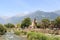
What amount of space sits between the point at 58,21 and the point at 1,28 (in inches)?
877

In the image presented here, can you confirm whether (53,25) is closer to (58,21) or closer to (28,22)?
(58,21)

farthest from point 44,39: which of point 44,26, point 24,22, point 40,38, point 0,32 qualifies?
point 24,22

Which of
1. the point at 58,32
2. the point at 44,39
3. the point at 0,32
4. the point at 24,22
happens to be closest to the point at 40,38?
the point at 44,39

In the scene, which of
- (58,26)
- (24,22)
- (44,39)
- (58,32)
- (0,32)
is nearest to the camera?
(44,39)

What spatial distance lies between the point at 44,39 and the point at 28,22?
73.6 metres

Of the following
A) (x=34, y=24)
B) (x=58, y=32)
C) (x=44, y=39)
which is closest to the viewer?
(x=44, y=39)

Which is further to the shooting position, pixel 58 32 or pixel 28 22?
pixel 28 22

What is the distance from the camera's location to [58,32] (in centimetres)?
5869

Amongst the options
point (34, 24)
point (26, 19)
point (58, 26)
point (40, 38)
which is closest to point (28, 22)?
point (26, 19)

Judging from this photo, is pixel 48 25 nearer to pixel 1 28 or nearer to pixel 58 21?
pixel 58 21

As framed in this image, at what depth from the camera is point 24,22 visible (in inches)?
4033

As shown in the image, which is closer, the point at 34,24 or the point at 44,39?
the point at 44,39

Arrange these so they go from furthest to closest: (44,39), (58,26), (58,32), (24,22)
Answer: (24,22) < (58,26) < (58,32) < (44,39)

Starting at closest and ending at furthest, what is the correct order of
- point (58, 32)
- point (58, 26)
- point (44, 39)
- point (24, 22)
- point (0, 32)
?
point (44, 39) < point (58, 32) < point (0, 32) < point (58, 26) < point (24, 22)
